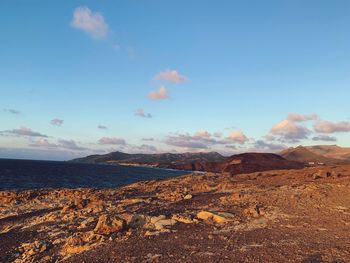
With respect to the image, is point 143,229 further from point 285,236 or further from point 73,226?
point 285,236

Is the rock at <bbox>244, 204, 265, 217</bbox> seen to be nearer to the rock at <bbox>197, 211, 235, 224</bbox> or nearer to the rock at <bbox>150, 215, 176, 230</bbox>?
the rock at <bbox>197, 211, 235, 224</bbox>

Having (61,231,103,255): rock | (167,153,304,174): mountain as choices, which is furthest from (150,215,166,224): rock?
(167,153,304,174): mountain

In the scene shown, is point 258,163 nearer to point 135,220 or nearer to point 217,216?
point 217,216

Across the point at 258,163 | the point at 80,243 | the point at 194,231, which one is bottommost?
the point at 80,243

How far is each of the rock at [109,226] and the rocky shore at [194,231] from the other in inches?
1.9

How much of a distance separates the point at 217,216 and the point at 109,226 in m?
5.75

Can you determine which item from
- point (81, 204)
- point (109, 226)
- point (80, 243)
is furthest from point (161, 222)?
point (81, 204)

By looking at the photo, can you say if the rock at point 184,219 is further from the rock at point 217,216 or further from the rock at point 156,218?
the rock at point 217,216

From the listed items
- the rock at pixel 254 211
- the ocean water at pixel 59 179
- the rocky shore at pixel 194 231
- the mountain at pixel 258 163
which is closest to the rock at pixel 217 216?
the rocky shore at pixel 194 231

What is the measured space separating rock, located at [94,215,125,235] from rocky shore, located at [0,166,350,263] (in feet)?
0.15

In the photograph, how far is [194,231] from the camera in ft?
59.4

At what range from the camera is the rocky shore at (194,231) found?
14.5 metres

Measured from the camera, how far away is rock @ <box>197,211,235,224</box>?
2006 cm

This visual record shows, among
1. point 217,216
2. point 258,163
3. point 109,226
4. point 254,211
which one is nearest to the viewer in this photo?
point 109,226
